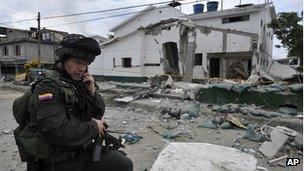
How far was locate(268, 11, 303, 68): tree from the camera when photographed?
16.2 m

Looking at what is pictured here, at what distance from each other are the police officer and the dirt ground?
2.52 metres

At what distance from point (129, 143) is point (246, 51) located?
42.7 feet

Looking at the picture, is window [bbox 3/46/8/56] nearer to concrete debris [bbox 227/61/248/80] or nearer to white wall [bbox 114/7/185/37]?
white wall [bbox 114/7/185/37]

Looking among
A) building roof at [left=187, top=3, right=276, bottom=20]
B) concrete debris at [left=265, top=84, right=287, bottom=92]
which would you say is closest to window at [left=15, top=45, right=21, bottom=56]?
building roof at [left=187, top=3, right=276, bottom=20]

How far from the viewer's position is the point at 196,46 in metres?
19.5

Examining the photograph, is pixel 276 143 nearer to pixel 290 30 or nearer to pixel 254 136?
pixel 254 136

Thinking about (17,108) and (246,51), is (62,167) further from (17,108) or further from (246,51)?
(246,51)

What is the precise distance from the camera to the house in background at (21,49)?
105 ft

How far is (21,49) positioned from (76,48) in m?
32.9

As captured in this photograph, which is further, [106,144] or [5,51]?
[5,51]

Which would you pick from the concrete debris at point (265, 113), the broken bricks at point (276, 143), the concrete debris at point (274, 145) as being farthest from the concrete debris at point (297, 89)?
the concrete debris at point (274, 145)

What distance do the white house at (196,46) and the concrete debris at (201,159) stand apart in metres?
13.5

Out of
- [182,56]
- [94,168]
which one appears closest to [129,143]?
[94,168]

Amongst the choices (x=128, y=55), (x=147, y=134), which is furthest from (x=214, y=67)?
(x=147, y=134)
